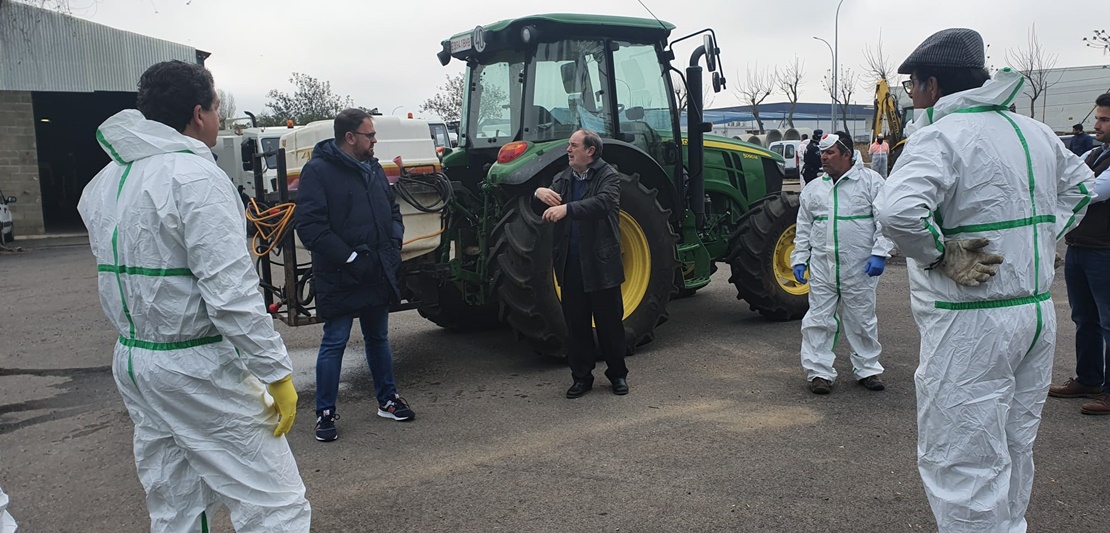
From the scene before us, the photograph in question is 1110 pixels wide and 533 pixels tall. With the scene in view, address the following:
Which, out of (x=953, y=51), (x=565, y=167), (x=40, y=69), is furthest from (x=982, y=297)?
(x=40, y=69)

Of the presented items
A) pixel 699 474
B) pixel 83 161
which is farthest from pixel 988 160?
pixel 83 161

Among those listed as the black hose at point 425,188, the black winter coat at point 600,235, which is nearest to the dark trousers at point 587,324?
the black winter coat at point 600,235

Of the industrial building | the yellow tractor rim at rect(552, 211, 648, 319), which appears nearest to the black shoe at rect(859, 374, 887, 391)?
the yellow tractor rim at rect(552, 211, 648, 319)

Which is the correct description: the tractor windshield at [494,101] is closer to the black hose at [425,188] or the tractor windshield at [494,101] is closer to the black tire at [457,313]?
the black hose at [425,188]

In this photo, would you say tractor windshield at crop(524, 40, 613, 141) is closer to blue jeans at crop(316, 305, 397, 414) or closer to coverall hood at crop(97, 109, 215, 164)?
blue jeans at crop(316, 305, 397, 414)

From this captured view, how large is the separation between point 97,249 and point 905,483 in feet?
11.1

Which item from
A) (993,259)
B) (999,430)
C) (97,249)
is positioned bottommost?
(999,430)

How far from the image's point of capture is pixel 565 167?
227 inches

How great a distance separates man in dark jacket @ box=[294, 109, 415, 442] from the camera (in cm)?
442

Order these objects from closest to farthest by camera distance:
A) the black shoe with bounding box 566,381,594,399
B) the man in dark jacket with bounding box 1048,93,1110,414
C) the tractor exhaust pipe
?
the man in dark jacket with bounding box 1048,93,1110,414, the black shoe with bounding box 566,381,594,399, the tractor exhaust pipe

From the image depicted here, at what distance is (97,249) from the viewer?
2.54m

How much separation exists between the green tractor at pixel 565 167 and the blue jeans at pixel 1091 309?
93.8 inches

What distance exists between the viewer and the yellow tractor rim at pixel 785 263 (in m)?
7.09

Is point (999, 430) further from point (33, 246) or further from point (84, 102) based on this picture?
point (84, 102)
